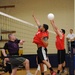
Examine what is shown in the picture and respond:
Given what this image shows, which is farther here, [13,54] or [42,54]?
[42,54]

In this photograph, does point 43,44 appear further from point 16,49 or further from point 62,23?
point 62,23

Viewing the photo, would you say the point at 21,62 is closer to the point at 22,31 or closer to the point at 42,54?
the point at 42,54

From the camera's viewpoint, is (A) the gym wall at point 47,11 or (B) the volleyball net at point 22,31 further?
(B) the volleyball net at point 22,31

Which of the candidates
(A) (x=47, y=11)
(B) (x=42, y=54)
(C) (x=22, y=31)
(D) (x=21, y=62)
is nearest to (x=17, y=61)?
(D) (x=21, y=62)

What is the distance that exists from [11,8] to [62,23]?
2.91 metres

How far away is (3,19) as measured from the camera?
11.9 m

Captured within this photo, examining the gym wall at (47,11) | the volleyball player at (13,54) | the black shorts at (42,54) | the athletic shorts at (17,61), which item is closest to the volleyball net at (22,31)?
the gym wall at (47,11)

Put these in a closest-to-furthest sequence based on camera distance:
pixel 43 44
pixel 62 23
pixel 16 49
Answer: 1. pixel 16 49
2. pixel 43 44
3. pixel 62 23

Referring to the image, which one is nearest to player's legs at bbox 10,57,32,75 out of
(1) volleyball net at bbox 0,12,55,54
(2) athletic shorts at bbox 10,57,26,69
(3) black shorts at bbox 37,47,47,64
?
(2) athletic shorts at bbox 10,57,26,69

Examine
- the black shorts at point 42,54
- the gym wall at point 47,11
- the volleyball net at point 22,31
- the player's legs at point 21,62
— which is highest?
the gym wall at point 47,11

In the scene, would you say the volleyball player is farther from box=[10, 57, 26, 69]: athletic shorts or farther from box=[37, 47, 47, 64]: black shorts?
box=[37, 47, 47, 64]: black shorts

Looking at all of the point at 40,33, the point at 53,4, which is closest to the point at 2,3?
the point at 53,4

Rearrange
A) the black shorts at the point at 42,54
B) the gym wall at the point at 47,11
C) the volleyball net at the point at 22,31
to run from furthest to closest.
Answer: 1. the volleyball net at the point at 22,31
2. the gym wall at the point at 47,11
3. the black shorts at the point at 42,54

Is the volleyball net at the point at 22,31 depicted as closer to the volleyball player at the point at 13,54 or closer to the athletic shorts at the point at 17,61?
the volleyball player at the point at 13,54
